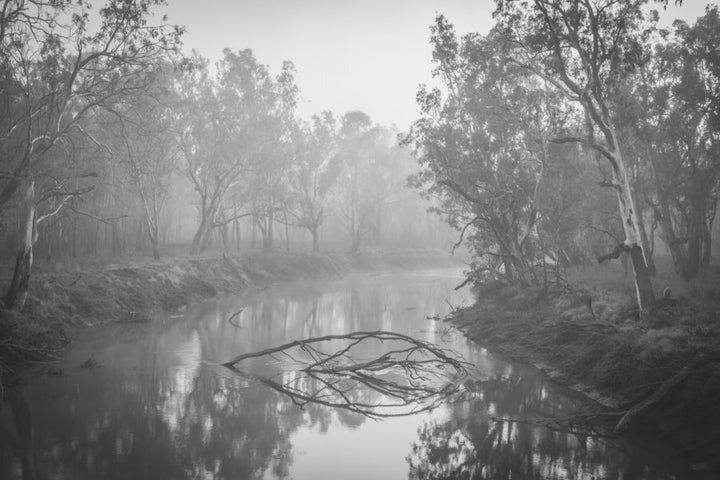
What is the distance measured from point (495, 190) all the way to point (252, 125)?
26.2 metres

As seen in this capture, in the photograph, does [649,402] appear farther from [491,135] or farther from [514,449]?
[491,135]

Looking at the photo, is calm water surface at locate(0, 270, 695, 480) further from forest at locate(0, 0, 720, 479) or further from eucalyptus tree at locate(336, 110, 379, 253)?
eucalyptus tree at locate(336, 110, 379, 253)

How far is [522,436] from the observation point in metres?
11.8

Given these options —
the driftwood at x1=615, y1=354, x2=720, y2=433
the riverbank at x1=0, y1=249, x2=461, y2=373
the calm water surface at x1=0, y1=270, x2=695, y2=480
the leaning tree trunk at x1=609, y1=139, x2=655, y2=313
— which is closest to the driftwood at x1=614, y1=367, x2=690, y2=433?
the driftwood at x1=615, y1=354, x2=720, y2=433

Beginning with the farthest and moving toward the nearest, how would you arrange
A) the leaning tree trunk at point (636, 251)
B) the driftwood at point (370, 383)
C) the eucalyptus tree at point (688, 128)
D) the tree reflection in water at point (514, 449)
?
1. the eucalyptus tree at point (688, 128)
2. the leaning tree trunk at point (636, 251)
3. the driftwood at point (370, 383)
4. the tree reflection in water at point (514, 449)

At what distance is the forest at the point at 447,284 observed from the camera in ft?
39.3

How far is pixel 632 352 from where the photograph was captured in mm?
13758

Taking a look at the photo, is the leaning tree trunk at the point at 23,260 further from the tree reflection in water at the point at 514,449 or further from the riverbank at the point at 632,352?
the riverbank at the point at 632,352

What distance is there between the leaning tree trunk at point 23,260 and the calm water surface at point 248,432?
8.52 feet

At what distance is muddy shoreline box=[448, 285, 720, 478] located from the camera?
34.9ft

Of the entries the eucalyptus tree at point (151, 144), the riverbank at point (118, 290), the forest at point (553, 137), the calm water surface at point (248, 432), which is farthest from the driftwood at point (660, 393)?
the eucalyptus tree at point (151, 144)

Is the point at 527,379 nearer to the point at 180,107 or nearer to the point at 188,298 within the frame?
the point at 188,298

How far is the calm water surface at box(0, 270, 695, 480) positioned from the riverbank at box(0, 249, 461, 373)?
4.32 ft

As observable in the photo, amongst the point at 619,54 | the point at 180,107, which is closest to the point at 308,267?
the point at 180,107
